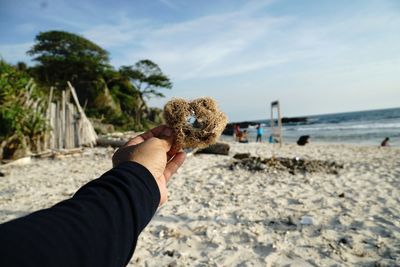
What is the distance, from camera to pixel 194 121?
1979 mm

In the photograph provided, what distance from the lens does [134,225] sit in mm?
1109

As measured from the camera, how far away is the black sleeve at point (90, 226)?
2.67ft

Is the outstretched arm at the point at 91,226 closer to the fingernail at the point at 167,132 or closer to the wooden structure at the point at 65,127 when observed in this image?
the fingernail at the point at 167,132

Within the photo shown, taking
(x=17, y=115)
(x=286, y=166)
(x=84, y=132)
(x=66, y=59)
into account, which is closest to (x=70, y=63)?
(x=66, y=59)

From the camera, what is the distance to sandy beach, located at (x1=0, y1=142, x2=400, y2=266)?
3199 millimetres

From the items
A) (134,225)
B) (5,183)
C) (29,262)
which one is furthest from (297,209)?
(5,183)

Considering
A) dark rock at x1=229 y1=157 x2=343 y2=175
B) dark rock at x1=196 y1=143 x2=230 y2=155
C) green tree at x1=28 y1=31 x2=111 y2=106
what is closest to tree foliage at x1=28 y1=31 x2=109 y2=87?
green tree at x1=28 y1=31 x2=111 y2=106

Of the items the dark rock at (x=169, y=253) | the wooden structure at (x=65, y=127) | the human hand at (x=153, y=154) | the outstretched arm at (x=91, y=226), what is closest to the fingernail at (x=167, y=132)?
the human hand at (x=153, y=154)

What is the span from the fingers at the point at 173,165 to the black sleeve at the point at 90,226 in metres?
0.59

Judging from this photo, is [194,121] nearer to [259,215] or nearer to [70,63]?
[259,215]

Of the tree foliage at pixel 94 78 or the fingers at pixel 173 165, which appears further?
the tree foliage at pixel 94 78

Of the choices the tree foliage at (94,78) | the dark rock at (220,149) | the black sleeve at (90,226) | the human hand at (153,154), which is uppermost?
the tree foliage at (94,78)

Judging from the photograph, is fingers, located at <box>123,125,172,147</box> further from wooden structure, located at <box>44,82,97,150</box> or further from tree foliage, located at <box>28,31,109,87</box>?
tree foliage, located at <box>28,31,109,87</box>

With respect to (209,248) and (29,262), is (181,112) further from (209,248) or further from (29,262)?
(209,248)
